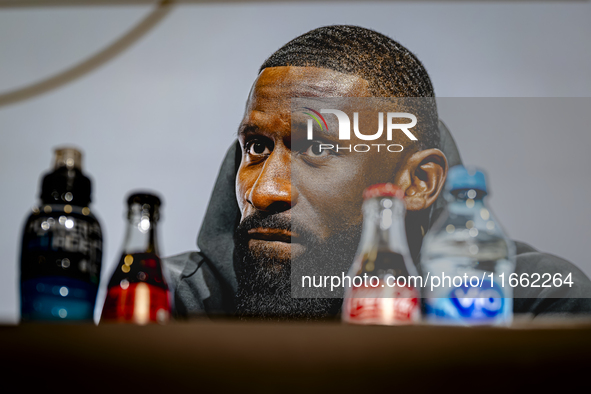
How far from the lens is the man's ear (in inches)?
32.4

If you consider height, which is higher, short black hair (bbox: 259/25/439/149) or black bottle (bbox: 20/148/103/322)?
short black hair (bbox: 259/25/439/149)

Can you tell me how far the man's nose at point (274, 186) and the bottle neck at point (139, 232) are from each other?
200 millimetres

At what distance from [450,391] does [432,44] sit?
2.16 ft

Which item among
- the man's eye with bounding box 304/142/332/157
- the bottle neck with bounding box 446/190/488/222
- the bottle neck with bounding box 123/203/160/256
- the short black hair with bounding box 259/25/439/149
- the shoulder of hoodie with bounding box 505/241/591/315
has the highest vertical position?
the short black hair with bounding box 259/25/439/149

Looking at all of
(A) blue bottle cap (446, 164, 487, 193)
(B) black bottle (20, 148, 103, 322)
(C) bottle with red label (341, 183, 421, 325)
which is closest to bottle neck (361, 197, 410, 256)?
(C) bottle with red label (341, 183, 421, 325)

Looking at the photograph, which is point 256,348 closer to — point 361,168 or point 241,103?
point 361,168

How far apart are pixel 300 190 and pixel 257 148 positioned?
0.36ft

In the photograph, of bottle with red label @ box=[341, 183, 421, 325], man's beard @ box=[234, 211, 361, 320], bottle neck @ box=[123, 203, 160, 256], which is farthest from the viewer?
man's beard @ box=[234, 211, 361, 320]

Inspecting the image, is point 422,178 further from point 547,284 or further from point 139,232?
point 139,232

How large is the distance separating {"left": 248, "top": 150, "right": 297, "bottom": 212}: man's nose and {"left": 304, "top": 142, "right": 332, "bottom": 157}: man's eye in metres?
0.03

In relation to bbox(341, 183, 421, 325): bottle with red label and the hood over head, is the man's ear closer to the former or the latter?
the hood over head

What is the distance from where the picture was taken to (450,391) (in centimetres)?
46

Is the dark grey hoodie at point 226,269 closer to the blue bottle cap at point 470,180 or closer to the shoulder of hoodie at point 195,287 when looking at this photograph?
the shoulder of hoodie at point 195,287

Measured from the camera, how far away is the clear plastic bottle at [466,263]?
22.6 inches
